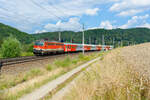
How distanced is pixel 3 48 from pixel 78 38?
84621 mm

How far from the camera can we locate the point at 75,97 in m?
3.46

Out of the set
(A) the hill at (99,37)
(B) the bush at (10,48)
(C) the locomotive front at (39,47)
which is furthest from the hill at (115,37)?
(C) the locomotive front at (39,47)

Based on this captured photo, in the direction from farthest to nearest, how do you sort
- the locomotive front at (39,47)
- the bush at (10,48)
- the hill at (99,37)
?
the hill at (99,37) < the bush at (10,48) < the locomotive front at (39,47)

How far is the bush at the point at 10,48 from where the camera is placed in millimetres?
31797

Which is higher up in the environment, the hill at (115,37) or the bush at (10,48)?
the hill at (115,37)

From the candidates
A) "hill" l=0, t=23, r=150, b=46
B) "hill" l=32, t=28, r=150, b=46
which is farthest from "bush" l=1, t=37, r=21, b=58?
"hill" l=0, t=23, r=150, b=46

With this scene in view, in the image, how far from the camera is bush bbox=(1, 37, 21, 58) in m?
31.8

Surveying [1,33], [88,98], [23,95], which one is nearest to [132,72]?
[88,98]

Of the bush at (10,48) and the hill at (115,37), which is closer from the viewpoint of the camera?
the bush at (10,48)

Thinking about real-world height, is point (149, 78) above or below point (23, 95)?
above

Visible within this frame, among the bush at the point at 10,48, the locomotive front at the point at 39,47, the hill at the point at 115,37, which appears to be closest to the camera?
the locomotive front at the point at 39,47

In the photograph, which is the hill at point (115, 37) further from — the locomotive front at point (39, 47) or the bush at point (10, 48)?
the locomotive front at point (39, 47)

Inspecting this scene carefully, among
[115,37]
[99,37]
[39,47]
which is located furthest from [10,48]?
[99,37]

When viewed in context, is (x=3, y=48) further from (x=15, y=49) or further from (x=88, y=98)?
(x=88, y=98)
